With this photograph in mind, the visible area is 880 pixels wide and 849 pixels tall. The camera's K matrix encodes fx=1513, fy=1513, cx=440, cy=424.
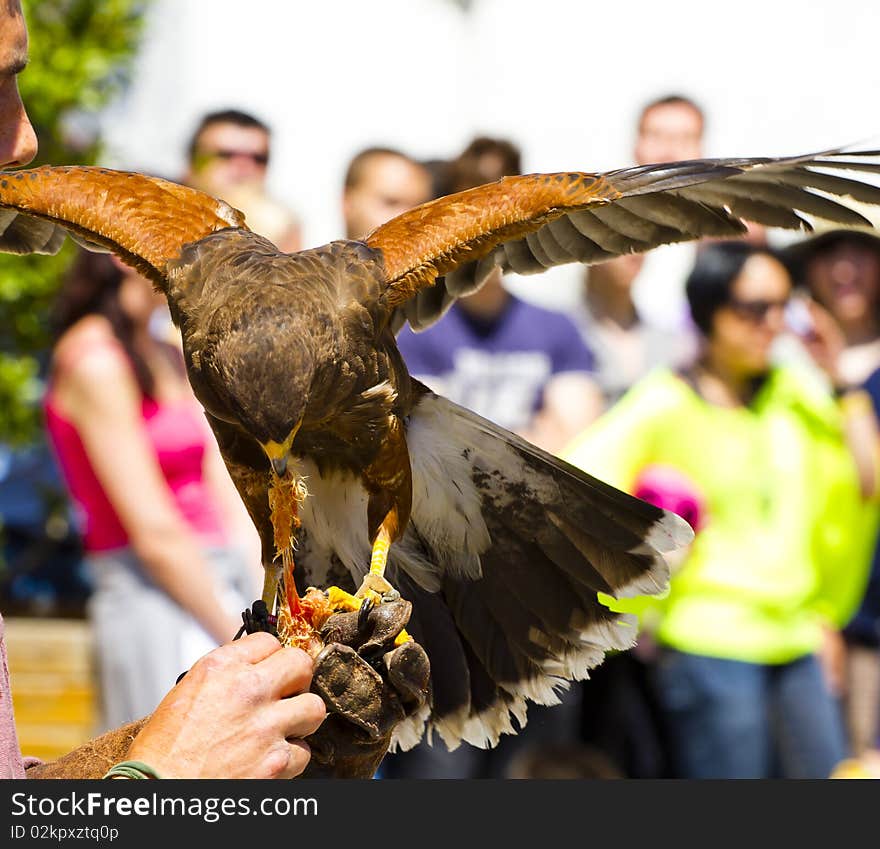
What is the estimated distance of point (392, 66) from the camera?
41.2ft

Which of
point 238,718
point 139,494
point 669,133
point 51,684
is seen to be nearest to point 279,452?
point 238,718

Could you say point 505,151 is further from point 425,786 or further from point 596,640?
point 425,786

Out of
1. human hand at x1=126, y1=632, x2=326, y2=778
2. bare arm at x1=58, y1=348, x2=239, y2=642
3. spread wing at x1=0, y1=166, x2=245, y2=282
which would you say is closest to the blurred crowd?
bare arm at x1=58, y1=348, x2=239, y2=642

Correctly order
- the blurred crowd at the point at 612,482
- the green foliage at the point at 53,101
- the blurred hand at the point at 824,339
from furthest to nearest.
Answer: the green foliage at the point at 53,101 < the blurred hand at the point at 824,339 < the blurred crowd at the point at 612,482

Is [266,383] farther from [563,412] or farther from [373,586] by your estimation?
[563,412]

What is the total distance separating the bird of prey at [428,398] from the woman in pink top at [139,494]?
57.9 inches

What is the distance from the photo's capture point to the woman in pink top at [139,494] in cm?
573

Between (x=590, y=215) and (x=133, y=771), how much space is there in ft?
7.55

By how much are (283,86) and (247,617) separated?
959 centimetres

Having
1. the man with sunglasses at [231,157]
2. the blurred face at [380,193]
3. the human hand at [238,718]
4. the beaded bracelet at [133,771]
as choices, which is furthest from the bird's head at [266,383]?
the blurred face at [380,193]

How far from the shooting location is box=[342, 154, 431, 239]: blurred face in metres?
6.70

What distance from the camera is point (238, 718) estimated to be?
293 centimetres

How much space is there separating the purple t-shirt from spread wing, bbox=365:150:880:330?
1941 millimetres

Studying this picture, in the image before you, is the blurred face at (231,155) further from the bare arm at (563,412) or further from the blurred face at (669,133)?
the blurred face at (669,133)
